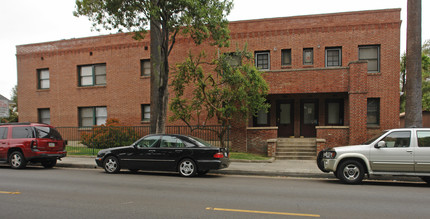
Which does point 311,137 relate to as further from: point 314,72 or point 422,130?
point 422,130

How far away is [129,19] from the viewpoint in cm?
1273

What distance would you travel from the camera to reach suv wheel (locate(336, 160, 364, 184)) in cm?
895

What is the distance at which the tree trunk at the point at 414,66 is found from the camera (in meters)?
10.3

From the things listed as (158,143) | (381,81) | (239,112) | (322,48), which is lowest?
(158,143)

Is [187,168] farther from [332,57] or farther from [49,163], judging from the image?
[332,57]

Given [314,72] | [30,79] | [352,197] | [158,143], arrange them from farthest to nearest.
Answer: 1. [30,79]
2. [314,72]
3. [158,143]
4. [352,197]

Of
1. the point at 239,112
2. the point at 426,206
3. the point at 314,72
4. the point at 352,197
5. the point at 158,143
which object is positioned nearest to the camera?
the point at 426,206

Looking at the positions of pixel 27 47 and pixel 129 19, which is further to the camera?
pixel 27 47

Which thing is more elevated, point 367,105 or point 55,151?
point 367,105

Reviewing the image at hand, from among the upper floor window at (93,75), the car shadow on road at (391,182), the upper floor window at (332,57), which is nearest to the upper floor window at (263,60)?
the upper floor window at (332,57)

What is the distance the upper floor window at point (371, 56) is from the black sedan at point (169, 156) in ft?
37.1

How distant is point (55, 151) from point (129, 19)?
6.28 meters

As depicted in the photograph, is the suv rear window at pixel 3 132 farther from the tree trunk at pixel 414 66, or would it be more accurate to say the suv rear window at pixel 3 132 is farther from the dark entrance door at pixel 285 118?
the tree trunk at pixel 414 66

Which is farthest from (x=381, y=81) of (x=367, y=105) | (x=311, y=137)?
(x=311, y=137)
